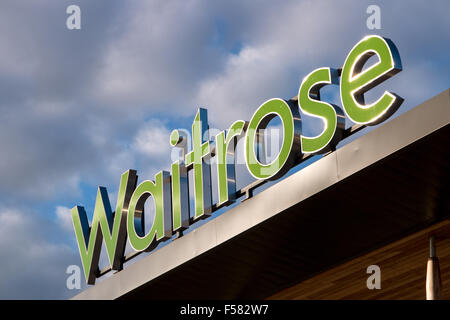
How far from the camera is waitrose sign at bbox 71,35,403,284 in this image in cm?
1104

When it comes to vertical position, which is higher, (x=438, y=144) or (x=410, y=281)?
(x=438, y=144)

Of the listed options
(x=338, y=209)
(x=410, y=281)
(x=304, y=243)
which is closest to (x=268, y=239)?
(x=304, y=243)

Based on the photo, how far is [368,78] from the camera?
11008 millimetres

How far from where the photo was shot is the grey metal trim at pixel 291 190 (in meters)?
9.23

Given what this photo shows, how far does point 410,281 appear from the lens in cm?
1270

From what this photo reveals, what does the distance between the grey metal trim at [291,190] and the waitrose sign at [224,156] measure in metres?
0.60

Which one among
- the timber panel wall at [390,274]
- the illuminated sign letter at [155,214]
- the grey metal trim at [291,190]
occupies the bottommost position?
the timber panel wall at [390,274]

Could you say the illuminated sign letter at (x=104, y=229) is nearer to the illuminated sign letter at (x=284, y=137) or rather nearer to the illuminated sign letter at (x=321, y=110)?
the illuminated sign letter at (x=284, y=137)

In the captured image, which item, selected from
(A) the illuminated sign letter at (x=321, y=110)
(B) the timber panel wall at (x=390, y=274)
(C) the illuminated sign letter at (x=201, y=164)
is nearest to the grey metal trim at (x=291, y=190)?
(A) the illuminated sign letter at (x=321, y=110)

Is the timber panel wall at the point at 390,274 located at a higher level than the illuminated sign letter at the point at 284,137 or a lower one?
lower
